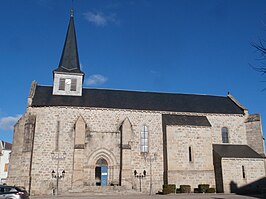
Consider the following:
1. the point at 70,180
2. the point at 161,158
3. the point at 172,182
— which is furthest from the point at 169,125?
the point at 70,180

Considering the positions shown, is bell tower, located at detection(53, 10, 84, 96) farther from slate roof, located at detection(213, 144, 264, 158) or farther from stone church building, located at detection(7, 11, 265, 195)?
slate roof, located at detection(213, 144, 264, 158)

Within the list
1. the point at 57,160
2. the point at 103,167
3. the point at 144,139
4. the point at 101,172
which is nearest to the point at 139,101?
the point at 144,139

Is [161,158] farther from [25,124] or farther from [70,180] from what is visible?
[25,124]

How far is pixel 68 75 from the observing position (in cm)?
3209

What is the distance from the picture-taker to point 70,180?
27.3 metres

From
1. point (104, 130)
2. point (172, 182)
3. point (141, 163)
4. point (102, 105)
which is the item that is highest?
point (102, 105)

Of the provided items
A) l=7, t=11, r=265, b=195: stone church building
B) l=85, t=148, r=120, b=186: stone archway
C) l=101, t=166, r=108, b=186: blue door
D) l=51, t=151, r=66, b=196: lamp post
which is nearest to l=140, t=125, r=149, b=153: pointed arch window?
l=7, t=11, r=265, b=195: stone church building

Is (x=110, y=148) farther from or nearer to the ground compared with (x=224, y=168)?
farther from the ground

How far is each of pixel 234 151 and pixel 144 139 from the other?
30.9ft

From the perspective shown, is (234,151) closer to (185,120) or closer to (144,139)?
(185,120)

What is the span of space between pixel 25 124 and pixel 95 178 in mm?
8778

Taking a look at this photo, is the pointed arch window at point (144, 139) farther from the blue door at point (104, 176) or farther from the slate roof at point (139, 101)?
the blue door at point (104, 176)

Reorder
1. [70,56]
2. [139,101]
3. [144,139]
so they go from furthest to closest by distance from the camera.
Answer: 1. [70,56]
2. [139,101]
3. [144,139]

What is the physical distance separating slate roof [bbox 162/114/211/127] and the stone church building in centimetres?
11
